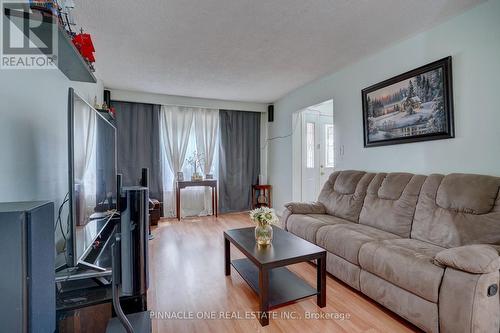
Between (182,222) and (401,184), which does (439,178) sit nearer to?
(401,184)

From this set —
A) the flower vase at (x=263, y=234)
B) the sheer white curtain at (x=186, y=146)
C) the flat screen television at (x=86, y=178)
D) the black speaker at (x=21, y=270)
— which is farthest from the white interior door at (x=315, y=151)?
the black speaker at (x=21, y=270)

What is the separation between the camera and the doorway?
451 cm

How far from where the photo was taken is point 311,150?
15.5 ft

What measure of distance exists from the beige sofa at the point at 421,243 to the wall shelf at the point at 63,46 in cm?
233

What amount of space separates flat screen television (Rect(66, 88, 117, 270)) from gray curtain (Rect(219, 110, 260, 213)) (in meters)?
3.15

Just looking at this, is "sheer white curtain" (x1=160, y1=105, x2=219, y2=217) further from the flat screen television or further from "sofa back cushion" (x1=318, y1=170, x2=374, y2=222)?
the flat screen television

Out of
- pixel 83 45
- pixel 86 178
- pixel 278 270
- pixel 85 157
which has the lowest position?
pixel 278 270

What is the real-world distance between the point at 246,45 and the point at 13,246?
2.46m

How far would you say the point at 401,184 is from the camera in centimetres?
235

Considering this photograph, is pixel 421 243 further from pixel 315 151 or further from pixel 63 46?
pixel 315 151

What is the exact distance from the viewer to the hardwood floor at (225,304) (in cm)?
163

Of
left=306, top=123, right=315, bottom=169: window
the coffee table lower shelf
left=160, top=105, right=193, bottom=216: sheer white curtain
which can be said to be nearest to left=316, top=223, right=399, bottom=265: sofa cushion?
the coffee table lower shelf

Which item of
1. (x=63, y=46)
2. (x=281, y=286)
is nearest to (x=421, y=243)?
(x=281, y=286)

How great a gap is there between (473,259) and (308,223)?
1.41m
